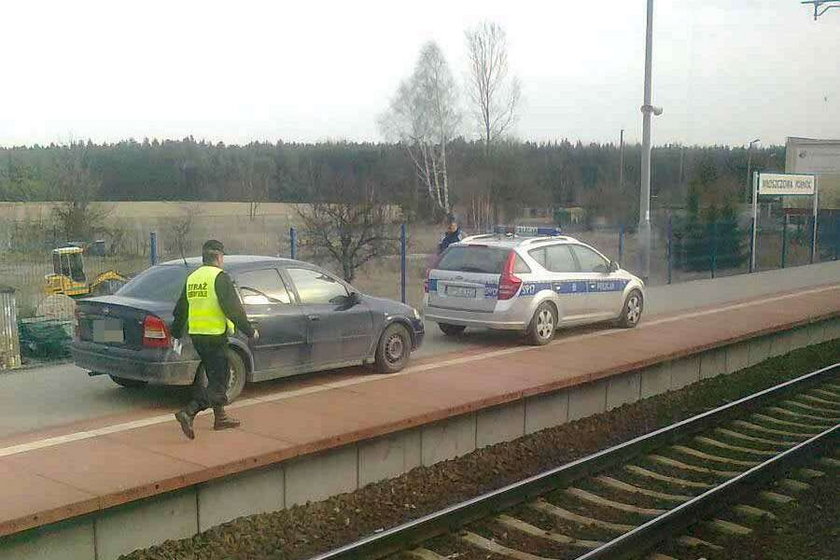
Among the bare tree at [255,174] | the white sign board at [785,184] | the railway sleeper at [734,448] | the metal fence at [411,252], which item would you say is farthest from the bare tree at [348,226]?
the railway sleeper at [734,448]

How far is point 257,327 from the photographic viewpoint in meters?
8.46

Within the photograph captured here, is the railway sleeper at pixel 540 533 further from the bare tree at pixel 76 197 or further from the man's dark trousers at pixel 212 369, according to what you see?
the bare tree at pixel 76 197

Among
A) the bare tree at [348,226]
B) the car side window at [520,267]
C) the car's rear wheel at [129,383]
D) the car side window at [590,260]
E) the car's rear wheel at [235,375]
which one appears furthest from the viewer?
the bare tree at [348,226]

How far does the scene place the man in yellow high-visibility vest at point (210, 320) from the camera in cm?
700

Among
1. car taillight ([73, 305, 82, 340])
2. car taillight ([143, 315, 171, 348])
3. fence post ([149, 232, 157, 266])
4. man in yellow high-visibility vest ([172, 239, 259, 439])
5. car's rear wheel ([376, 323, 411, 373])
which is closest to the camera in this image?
man in yellow high-visibility vest ([172, 239, 259, 439])

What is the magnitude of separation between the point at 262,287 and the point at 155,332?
4.16 ft

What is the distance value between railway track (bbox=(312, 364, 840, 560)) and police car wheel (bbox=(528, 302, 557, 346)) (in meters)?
2.75

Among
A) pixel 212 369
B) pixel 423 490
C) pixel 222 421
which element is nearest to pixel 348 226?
pixel 423 490

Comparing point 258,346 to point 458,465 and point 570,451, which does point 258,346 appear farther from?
point 570,451

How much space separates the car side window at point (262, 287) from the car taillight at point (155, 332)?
0.92 m

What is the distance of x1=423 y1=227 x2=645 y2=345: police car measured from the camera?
11.9 meters

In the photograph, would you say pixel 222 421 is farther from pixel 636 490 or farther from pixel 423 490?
pixel 636 490

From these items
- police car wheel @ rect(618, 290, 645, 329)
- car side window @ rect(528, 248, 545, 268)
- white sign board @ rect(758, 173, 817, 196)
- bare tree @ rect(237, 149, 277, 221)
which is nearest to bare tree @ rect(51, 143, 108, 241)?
bare tree @ rect(237, 149, 277, 221)

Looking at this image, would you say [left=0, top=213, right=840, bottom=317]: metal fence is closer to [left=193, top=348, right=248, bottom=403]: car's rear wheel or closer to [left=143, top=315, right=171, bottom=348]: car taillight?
[left=193, top=348, right=248, bottom=403]: car's rear wheel
